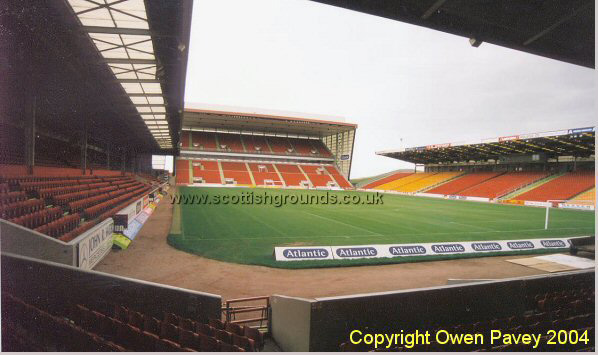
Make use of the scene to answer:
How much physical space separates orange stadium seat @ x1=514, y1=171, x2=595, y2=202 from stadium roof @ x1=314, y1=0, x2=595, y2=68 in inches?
1647

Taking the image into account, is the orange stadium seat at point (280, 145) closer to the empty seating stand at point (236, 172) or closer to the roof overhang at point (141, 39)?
the empty seating stand at point (236, 172)

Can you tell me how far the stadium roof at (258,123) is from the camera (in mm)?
55844

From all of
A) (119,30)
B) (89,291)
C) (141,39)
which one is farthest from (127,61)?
(89,291)

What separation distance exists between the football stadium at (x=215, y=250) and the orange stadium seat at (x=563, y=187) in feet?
61.2

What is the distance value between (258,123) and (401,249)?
51.5 metres

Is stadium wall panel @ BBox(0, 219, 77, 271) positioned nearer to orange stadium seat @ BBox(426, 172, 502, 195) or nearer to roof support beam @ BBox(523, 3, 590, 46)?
roof support beam @ BBox(523, 3, 590, 46)

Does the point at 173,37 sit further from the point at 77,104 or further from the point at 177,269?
the point at 77,104

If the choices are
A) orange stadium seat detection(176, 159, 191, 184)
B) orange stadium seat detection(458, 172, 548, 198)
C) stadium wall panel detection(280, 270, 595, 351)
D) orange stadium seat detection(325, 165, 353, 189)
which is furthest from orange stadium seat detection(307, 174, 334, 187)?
stadium wall panel detection(280, 270, 595, 351)

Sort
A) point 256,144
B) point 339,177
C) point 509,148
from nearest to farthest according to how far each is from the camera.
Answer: point 509,148
point 339,177
point 256,144

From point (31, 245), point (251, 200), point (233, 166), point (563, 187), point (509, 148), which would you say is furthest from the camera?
point (233, 166)

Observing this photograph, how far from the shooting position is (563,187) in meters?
39.2

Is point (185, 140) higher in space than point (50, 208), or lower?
higher

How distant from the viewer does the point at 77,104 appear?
15.7 m

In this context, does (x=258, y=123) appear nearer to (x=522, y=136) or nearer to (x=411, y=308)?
(x=522, y=136)
